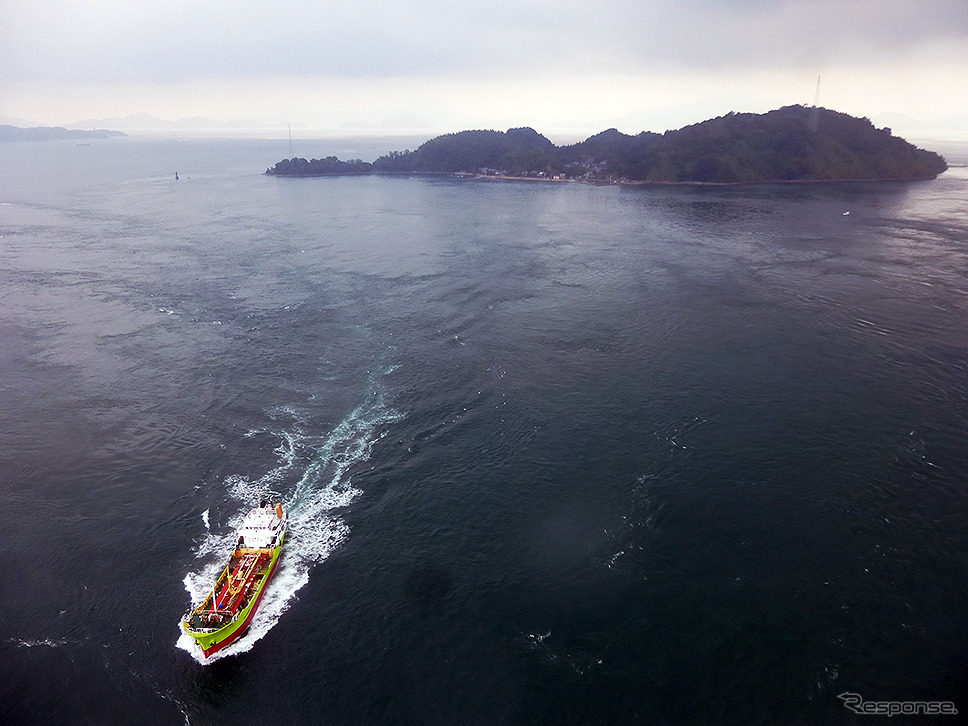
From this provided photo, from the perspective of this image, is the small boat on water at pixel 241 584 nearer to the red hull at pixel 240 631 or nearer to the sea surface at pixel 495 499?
the red hull at pixel 240 631

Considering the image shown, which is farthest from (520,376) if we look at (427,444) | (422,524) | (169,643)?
(169,643)

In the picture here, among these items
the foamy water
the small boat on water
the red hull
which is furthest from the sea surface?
the small boat on water

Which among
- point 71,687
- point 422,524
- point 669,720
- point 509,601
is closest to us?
point 669,720

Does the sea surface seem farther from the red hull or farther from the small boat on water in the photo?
the small boat on water

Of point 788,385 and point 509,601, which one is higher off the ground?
point 788,385

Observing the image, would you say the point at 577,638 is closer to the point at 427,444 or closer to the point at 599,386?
the point at 427,444

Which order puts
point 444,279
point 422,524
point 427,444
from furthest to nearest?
point 444,279, point 427,444, point 422,524

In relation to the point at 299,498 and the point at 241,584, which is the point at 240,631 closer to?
the point at 241,584

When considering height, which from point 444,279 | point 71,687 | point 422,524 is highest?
point 444,279
